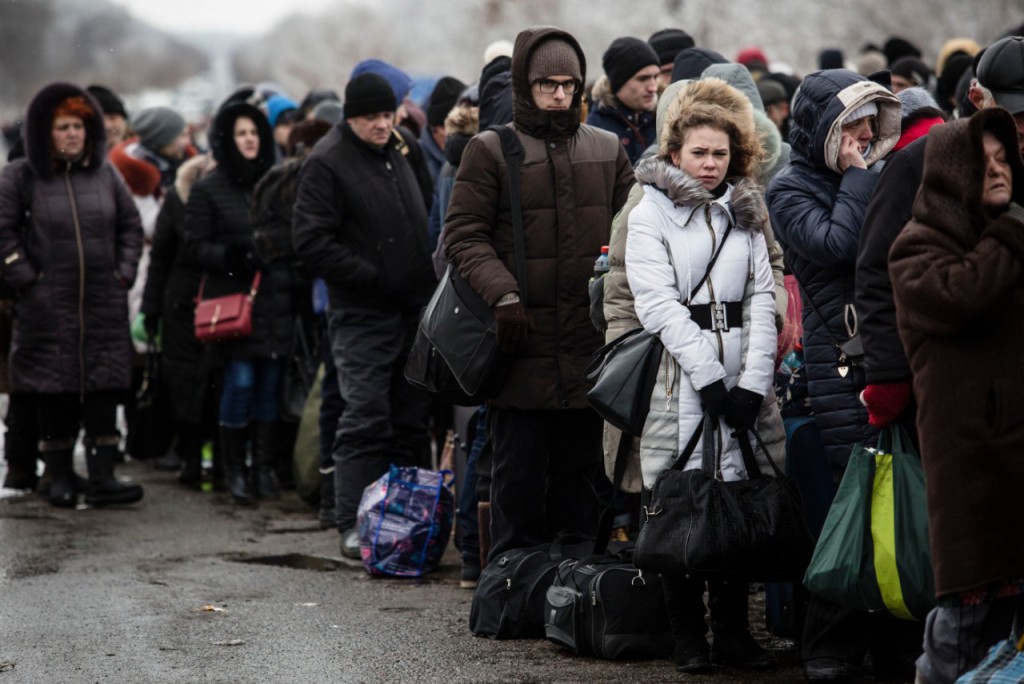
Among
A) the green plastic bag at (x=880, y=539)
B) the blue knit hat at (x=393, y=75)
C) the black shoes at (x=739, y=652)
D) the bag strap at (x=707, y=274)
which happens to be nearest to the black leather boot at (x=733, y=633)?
the black shoes at (x=739, y=652)

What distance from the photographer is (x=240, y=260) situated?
11.1 metres

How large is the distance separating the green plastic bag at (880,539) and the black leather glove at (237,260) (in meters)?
6.05

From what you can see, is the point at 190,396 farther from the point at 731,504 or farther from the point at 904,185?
the point at 904,185

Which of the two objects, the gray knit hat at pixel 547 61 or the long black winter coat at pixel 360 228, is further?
the long black winter coat at pixel 360 228

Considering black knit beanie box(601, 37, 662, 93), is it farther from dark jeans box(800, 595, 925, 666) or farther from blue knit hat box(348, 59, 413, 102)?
dark jeans box(800, 595, 925, 666)

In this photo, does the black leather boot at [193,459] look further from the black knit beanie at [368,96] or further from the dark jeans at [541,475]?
the dark jeans at [541,475]

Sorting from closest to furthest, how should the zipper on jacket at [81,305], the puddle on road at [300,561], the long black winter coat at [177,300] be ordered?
the puddle on road at [300,561] → the zipper on jacket at [81,305] → the long black winter coat at [177,300]

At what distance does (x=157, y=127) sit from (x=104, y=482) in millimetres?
3309

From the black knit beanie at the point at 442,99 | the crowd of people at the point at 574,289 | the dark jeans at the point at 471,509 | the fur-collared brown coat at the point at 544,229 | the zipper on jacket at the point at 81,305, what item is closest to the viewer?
the crowd of people at the point at 574,289

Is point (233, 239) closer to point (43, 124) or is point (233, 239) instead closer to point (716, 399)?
point (43, 124)

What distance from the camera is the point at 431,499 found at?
28.1 feet

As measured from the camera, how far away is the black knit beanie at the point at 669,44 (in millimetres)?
10180

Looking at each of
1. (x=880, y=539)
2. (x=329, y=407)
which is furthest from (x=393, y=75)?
(x=880, y=539)

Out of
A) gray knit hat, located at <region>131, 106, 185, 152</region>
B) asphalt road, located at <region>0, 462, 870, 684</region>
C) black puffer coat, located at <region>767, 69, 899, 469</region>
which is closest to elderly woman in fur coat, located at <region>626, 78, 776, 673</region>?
black puffer coat, located at <region>767, 69, 899, 469</region>
